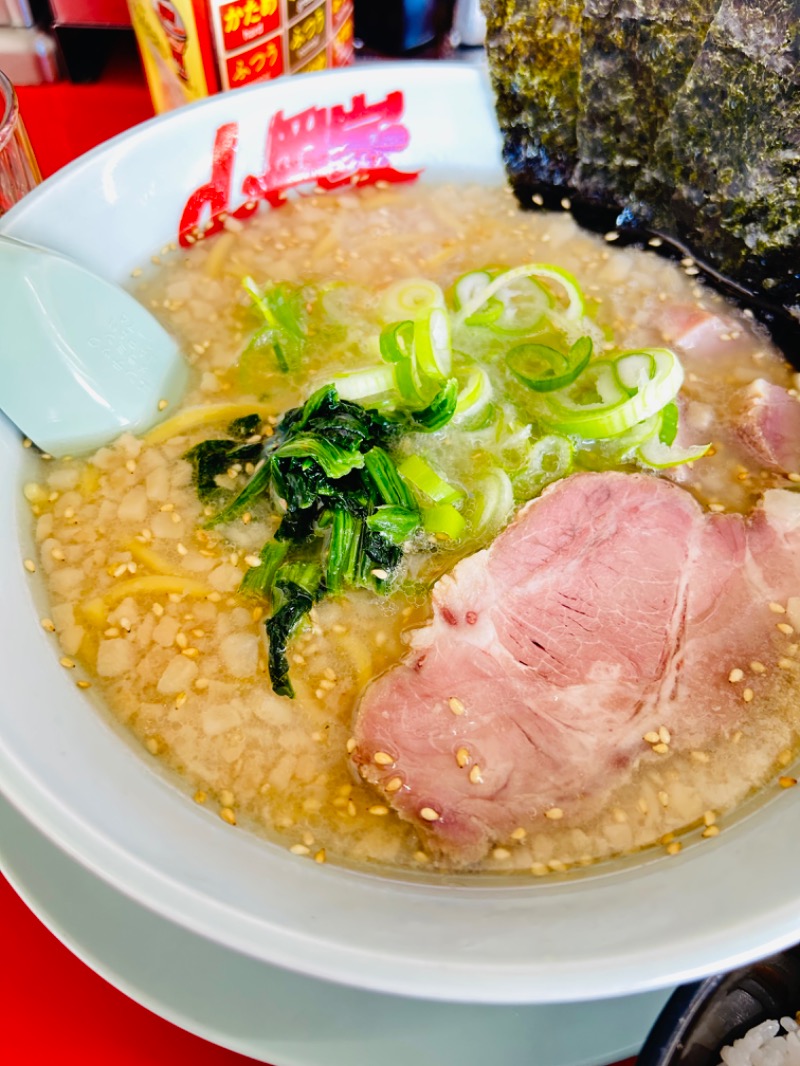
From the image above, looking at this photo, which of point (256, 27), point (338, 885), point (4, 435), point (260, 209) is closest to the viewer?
point (338, 885)

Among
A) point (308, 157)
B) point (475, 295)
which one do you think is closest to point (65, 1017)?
point (475, 295)

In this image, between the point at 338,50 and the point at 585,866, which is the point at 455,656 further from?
the point at 338,50

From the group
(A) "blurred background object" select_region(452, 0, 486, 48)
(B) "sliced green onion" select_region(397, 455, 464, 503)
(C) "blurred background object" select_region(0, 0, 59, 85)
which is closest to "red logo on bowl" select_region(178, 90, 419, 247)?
(A) "blurred background object" select_region(452, 0, 486, 48)

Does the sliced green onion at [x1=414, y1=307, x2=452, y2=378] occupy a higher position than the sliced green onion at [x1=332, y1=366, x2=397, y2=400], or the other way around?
the sliced green onion at [x1=414, y1=307, x2=452, y2=378]

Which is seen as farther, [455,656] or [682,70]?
[682,70]

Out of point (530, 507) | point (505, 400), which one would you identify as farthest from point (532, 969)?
point (505, 400)

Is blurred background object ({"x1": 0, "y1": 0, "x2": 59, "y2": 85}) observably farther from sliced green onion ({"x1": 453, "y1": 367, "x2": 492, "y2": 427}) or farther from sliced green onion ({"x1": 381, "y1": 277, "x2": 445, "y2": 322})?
sliced green onion ({"x1": 453, "y1": 367, "x2": 492, "y2": 427})

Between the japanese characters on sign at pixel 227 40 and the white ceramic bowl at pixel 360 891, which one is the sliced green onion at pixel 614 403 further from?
the japanese characters on sign at pixel 227 40
